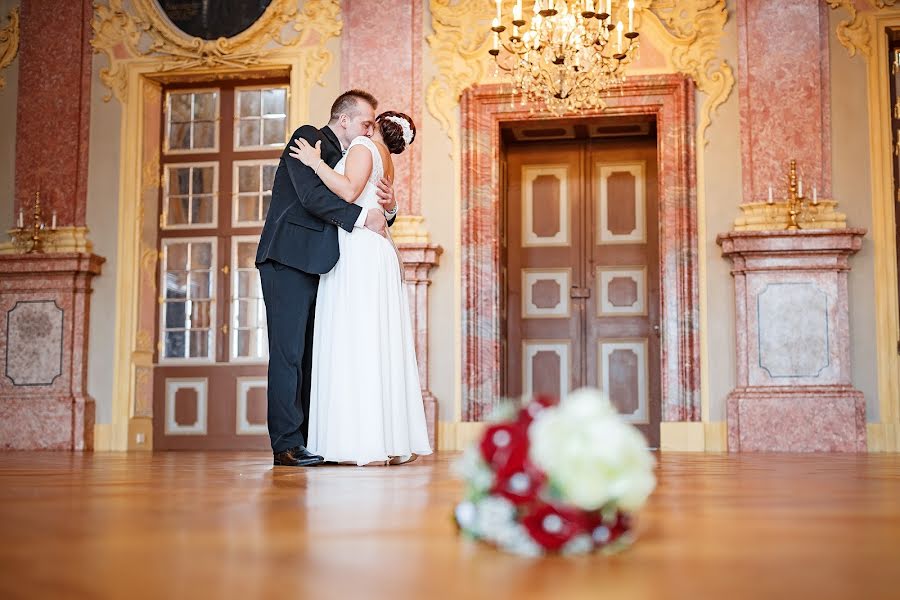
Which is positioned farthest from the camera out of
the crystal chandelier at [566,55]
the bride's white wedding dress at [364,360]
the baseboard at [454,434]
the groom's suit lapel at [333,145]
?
the baseboard at [454,434]

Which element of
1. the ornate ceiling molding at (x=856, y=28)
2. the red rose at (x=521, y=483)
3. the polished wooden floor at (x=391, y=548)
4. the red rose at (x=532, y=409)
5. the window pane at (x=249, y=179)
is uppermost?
the ornate ceiling molding at (x=856, y=28)

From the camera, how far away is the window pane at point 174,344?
28.3 feet

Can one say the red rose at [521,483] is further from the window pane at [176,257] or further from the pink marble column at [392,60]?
the window pane at [176,257]

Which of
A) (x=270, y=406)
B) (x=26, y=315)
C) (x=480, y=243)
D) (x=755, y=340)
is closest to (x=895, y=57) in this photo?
(x=755, y=340)

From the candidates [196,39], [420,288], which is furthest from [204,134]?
[420,288]

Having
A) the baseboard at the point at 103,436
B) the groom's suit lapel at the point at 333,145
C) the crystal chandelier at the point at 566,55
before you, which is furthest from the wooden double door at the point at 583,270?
the groom's suit lapel at the point at 333,145

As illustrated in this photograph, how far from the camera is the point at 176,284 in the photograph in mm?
8680

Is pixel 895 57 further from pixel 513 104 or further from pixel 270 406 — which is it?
pixel 270 406

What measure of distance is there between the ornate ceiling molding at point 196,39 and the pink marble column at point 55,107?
0.62 feet

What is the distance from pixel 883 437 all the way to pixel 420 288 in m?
3.45

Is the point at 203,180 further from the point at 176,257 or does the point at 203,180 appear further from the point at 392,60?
the point at 392,60

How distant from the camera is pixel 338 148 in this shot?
474cm

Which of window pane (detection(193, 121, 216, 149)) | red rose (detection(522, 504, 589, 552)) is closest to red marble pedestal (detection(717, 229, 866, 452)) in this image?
window pane (detection(193, 121, 216, 149))

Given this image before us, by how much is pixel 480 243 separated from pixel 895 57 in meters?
3.40
